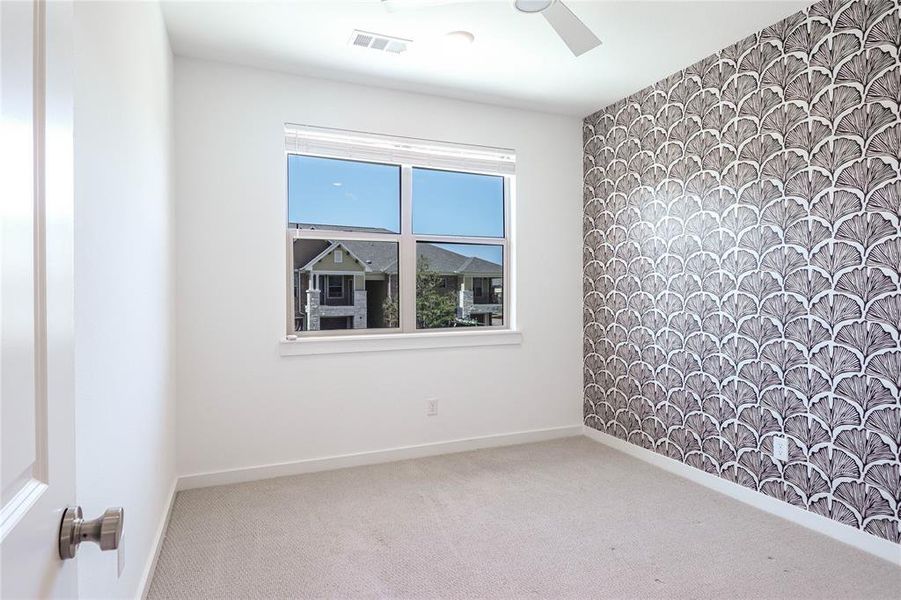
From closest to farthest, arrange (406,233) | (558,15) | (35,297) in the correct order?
(35,297) < (558,15) < (406,233)

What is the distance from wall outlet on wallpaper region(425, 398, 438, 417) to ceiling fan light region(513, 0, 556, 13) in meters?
2.44

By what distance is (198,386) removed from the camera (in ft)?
10.1

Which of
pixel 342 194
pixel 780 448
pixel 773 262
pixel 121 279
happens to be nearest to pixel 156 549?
pixel 121 279

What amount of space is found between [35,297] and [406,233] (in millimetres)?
3128

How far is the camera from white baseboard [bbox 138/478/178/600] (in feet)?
6.49

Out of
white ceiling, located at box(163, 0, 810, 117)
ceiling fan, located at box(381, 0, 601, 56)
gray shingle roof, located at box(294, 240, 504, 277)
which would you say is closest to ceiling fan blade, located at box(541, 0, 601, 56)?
ceiling fan, located at box(381, 0, 601, 56)

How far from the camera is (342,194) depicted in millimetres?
3523

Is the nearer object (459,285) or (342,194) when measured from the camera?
(342,194)

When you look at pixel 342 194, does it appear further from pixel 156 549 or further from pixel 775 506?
pixel 775 506

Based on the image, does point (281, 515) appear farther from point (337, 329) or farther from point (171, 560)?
point (337, 329)

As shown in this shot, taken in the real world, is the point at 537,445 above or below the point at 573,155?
below

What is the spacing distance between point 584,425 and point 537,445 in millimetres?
492

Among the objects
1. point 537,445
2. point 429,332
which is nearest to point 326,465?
point 429,332

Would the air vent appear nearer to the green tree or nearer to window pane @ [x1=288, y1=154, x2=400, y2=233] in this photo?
window pane @ [x1=288, y1=154, x2=400, y2=233]
